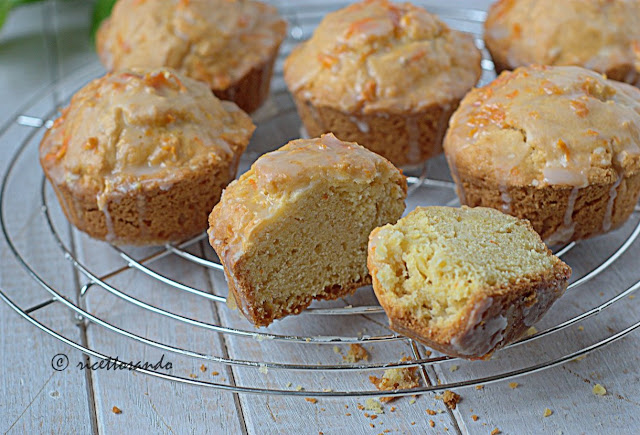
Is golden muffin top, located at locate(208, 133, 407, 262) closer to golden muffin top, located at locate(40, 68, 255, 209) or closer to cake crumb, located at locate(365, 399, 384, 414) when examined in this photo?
golden muffin top, located at locate(40, 68, 255, 209)

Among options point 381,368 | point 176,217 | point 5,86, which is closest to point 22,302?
point 176,217

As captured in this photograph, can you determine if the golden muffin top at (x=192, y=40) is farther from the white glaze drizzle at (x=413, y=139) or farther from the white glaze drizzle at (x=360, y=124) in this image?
the white glaze drizzle at (x=413, y=139)

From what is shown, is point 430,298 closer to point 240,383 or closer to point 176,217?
point 240,383

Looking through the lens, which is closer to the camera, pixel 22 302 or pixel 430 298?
pixel 430 298

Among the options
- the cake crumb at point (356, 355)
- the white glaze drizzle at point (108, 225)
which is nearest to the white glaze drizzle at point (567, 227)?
the cake crumb at point (356, 355)

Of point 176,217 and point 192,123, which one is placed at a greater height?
point 192,123

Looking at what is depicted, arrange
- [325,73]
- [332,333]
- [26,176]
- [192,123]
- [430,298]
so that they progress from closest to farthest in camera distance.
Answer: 1. [430,298]
2. [332,333]
3. [192,123]
4. [325,73]
5. [26,176]

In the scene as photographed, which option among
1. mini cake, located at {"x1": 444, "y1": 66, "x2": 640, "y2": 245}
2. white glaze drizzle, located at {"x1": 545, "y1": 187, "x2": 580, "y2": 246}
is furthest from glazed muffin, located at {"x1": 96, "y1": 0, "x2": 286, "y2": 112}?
white glaze drizzle, located at {"x1": 545, "y1": 187, "x2": 580, "y2": 246}
